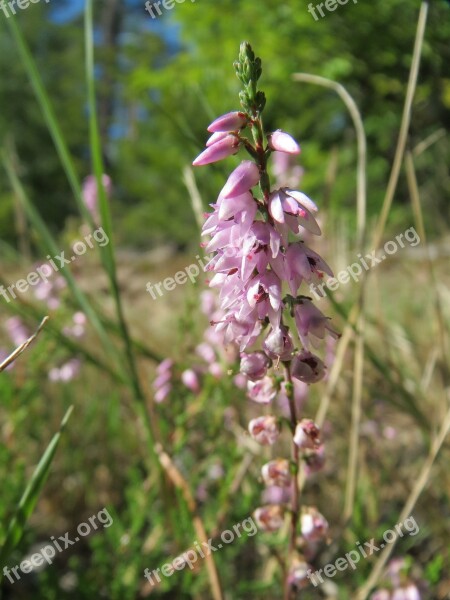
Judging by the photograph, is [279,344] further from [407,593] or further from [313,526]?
[407,593]

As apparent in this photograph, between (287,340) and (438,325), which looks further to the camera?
(438,325)

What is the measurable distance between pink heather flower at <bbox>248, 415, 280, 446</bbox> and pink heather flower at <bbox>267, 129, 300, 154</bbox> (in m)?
0.37

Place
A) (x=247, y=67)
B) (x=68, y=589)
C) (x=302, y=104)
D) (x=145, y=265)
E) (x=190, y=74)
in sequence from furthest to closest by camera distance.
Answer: (x=145, y=265)
(x=302, y=104)
(x=190, y=74)
(x=68, y=589)
(x=247, y=67)

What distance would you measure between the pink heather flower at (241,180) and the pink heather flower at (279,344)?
16 cm

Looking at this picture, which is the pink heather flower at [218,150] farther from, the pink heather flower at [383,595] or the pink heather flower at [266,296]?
the pink heather flower at [383,595]

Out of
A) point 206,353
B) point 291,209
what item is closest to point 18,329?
point 206,353

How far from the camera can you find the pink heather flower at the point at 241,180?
661 mm

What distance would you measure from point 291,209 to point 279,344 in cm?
15

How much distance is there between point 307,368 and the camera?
29.1 inches

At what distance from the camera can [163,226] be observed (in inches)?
509

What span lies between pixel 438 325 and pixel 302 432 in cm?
72

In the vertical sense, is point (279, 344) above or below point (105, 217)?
below

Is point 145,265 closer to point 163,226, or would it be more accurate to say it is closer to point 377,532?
point 163,226

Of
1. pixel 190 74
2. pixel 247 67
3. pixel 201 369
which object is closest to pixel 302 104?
pixel 190 74
